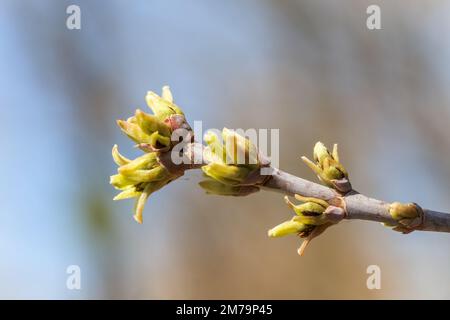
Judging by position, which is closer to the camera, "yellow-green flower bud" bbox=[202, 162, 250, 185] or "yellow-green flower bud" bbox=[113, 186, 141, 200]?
"yellow-green flower bud" bbox=[202, 162, 250, 185]

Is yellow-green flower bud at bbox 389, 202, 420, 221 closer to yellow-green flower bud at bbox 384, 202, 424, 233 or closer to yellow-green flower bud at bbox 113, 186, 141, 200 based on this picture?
yellow-green flower bud at bbox 384, 202, 424, 233

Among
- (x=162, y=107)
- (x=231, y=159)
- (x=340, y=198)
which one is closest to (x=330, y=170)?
(x=340, y=198)

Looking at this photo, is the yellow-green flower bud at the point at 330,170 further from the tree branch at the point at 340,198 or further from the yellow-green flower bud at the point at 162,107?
the yellow-green flower bud at the point at 162,107

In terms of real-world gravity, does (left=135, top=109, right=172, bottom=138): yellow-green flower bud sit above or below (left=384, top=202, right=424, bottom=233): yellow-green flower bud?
above

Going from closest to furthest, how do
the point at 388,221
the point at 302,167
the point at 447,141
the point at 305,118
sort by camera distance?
the point at 388,221 → the point at 447,141 → the point at 302,167 → the point at 305,118

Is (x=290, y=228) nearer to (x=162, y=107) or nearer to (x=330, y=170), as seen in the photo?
(x=330, y=170)

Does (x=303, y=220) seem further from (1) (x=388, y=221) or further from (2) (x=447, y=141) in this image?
(2) (x=447, y=141)

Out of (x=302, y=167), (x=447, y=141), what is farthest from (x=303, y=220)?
(x=302, y=167)

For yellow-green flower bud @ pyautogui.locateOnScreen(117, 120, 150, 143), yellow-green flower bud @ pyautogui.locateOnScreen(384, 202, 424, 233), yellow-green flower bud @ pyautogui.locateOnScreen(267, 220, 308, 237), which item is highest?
yellow-green flower bud @ pyautogui.locateOnScreen(117, 120, 150, 143)

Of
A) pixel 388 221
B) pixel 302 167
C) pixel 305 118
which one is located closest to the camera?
pixel 388 221

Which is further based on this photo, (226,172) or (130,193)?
(130,193)

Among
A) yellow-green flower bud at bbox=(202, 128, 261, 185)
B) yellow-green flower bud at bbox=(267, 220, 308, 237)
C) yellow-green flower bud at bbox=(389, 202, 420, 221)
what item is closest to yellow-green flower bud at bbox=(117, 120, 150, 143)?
yellow-green flower bud at bbox=(202, 128, 261, 185)
